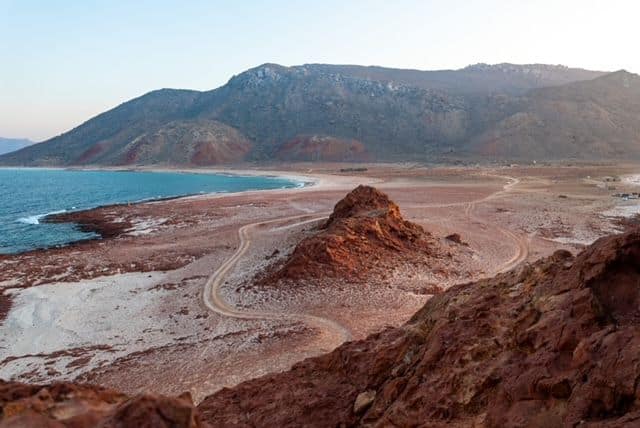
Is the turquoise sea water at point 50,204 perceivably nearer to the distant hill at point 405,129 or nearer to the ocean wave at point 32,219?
the ocean wave at point 32,219

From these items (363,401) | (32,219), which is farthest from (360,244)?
(32,219)

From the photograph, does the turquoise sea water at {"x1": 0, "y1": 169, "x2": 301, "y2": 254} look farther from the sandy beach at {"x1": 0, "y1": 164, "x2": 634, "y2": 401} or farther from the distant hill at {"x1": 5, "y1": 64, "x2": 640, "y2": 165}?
the distant hill at {"x1": 5, "y1": 64, "x2": 640, "y2": 165}

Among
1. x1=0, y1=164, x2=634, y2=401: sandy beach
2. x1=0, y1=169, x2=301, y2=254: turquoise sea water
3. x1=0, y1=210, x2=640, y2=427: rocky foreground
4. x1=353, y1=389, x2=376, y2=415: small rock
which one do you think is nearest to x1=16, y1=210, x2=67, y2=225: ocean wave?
x1=0, y1=169, x2=301, y2=254: turquoise sea water

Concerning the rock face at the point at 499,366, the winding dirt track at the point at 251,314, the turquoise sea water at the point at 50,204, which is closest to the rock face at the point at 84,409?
the rock face at the point at 499,366

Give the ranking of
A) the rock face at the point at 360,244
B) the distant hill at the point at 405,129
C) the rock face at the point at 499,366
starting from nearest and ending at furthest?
the rock face at the point at 499,366 < the rock face at the point at 360,244 < the distant hill at the point at 405,129

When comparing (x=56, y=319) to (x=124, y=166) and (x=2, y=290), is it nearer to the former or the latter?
(x=2, y=290)
